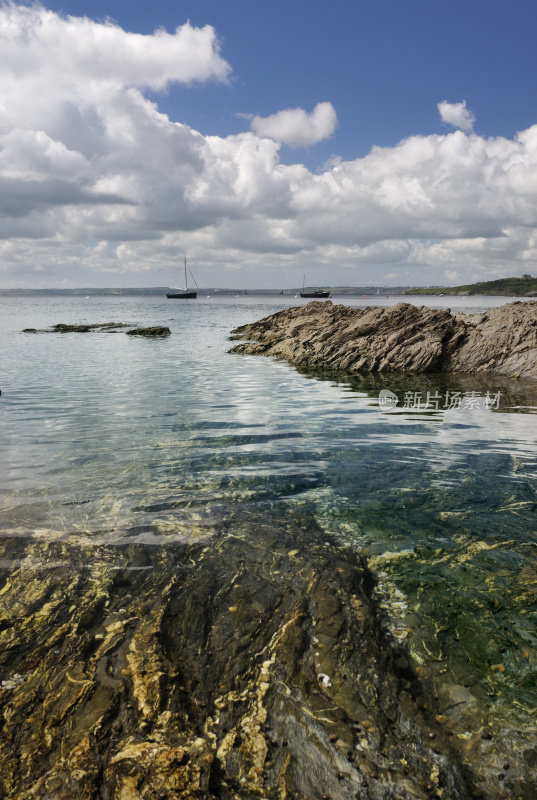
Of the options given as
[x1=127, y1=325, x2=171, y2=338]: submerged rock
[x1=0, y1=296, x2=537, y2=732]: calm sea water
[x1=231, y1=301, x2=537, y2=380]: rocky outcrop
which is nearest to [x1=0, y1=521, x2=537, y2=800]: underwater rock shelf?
[x1=0, y1=296, x2=537, y2=732]: calm sea water

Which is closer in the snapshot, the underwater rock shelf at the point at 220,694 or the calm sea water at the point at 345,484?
the underwater rock shelf at the point at 220,694

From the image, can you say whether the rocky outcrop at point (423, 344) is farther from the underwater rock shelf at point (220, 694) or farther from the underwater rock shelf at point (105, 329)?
the underwater rock shelf at point (105, 329)

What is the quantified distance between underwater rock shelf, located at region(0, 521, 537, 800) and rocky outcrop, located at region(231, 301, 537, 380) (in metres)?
24.5

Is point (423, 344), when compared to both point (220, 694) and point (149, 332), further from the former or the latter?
point (149, 332)

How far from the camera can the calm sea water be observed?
548 centimetres

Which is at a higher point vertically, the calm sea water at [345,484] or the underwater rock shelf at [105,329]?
the underwater rock shelf at [105,329]

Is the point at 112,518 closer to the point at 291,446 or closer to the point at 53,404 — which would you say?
the point at 291,446

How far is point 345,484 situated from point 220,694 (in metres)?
6.06

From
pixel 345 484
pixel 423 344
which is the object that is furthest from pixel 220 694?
pixel 423 344

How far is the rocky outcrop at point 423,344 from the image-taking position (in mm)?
27453

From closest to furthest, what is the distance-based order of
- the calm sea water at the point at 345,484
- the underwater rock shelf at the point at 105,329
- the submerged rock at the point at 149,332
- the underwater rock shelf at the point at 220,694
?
the underwater rock shelf at the point at 220,694 → the calm sea water at the point at 345,484 → the submerged rock at the point at 149,332 → the underwater rock shelf at the point at 105,329

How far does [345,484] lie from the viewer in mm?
9812

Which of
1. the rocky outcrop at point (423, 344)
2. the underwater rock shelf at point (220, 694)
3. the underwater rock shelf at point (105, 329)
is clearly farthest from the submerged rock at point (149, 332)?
the underwater rock shelf at point (220, 694)

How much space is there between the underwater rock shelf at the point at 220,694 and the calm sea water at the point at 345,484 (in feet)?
2.38
